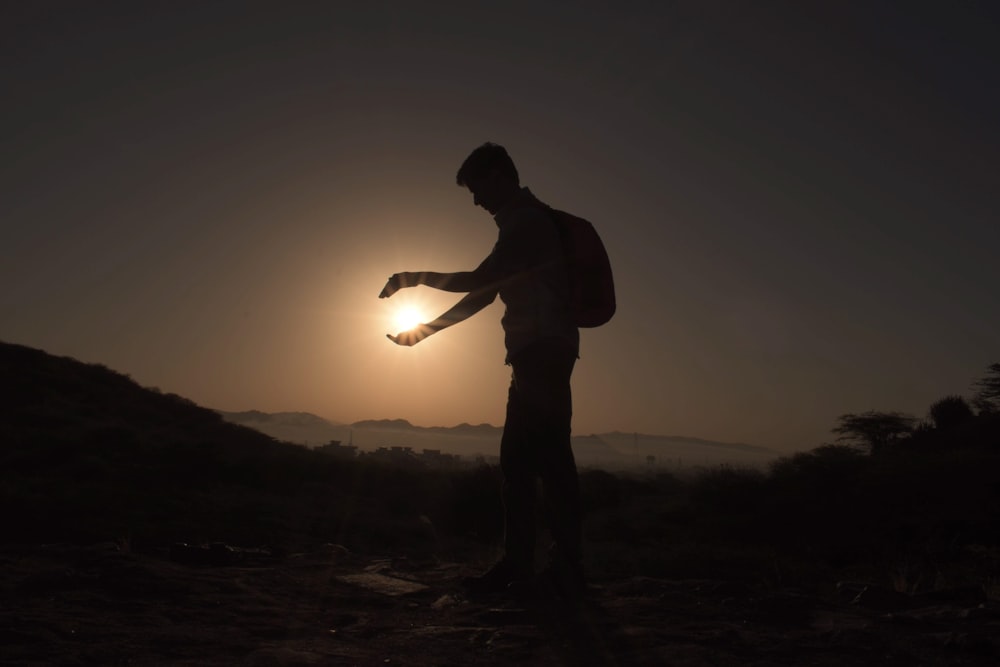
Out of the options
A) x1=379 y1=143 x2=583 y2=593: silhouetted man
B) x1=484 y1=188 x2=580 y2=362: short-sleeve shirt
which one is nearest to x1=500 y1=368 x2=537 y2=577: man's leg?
x1=379 y1=143 x2=583 y2=593: silhouetted man

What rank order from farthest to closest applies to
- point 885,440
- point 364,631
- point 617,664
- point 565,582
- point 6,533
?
point 885,440 < point 6,533 < point 565,582 < point 364,631 < point 617,664

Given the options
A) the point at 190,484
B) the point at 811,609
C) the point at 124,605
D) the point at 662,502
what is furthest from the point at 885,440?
the point at 124,605

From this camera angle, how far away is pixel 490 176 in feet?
11.9

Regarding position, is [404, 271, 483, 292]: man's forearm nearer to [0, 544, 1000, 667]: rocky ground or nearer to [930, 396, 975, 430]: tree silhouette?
[0, 544, 1000, 667]: rocky ground

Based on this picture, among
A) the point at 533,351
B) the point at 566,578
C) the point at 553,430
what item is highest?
the point at 533,351

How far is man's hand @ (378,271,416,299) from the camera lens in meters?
3.28

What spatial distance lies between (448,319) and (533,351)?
45 cm

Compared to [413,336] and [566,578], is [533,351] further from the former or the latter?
[566,578]

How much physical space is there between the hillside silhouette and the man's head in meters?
2.02

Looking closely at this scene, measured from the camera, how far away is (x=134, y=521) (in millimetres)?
8938

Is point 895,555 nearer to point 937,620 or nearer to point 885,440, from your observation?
point 937,620

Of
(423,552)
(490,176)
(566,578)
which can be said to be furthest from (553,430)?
(423,552)

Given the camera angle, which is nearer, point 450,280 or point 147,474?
point 450,280

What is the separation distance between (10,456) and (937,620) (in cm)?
1516
